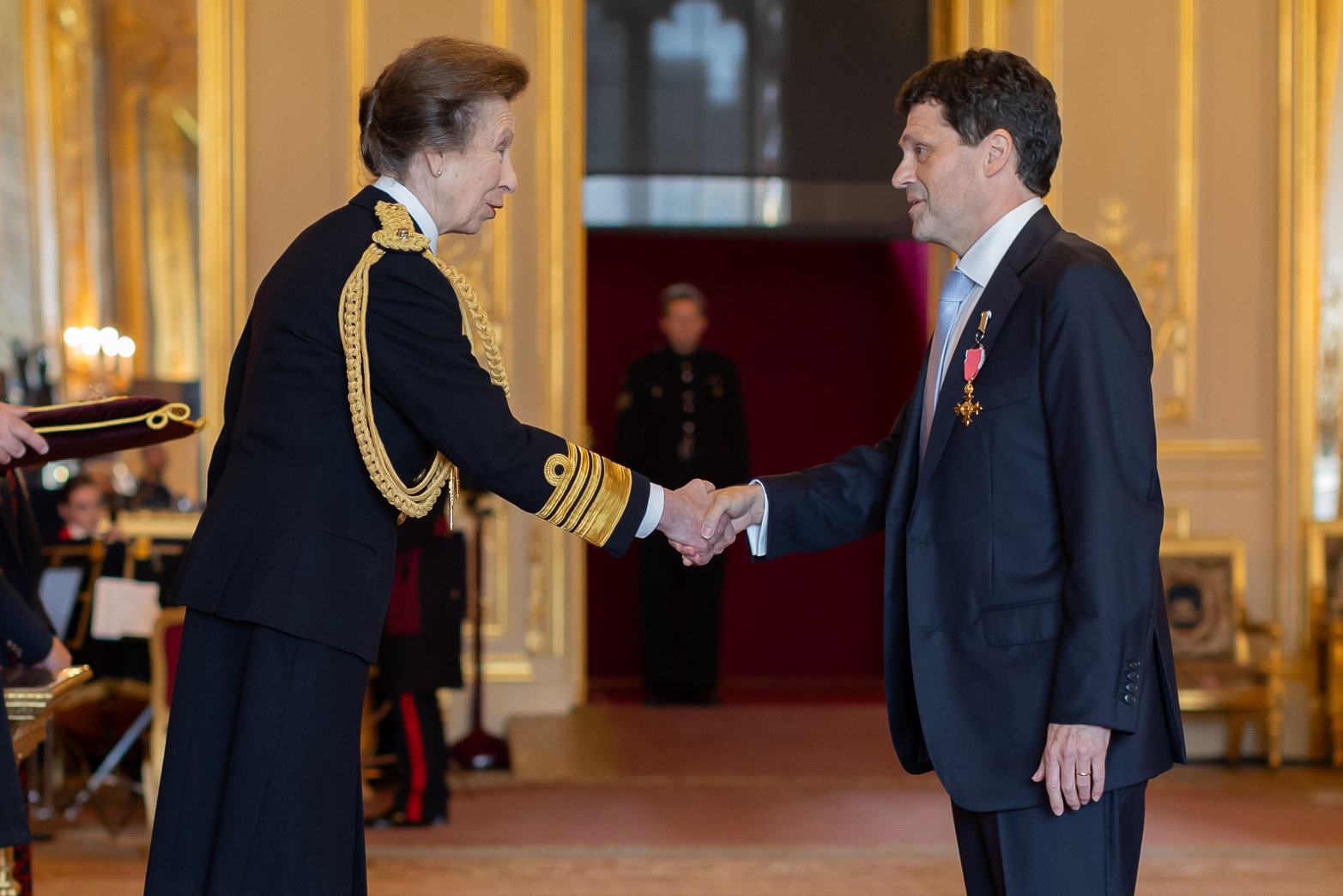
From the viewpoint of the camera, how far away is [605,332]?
7918mm

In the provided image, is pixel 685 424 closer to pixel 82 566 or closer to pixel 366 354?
pixel 82 566

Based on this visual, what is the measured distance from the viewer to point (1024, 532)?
2.00 meters

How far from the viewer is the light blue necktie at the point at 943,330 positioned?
221 cm

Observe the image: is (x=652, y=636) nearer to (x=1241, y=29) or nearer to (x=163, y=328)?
(x=163, y=328)

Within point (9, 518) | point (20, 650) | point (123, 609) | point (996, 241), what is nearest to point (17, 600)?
point (20, 650)

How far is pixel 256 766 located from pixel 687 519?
0.83 meters

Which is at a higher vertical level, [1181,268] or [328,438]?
[1181,268]

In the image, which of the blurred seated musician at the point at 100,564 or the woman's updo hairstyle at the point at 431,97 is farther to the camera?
the blurred seated musician at the point at 100,564

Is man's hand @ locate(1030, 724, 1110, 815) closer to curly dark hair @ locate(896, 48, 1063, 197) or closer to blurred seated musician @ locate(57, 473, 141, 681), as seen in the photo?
curly dark hair @ locate(896, 48, 1063, 197)

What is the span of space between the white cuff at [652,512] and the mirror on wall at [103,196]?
3.88m

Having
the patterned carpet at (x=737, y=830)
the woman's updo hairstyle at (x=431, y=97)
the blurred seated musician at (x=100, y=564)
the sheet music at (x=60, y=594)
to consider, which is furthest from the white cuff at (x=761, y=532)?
the sheet music at (x=60, y=594)

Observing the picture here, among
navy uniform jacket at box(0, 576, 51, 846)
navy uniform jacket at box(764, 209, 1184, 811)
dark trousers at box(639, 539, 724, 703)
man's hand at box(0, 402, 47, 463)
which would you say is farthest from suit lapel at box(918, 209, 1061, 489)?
dark trousers at box(639, 539, 724, 703)

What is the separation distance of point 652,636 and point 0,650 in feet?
15.0

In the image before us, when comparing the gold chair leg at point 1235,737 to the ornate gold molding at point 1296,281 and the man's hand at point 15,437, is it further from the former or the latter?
the man's hand at point 15,437
